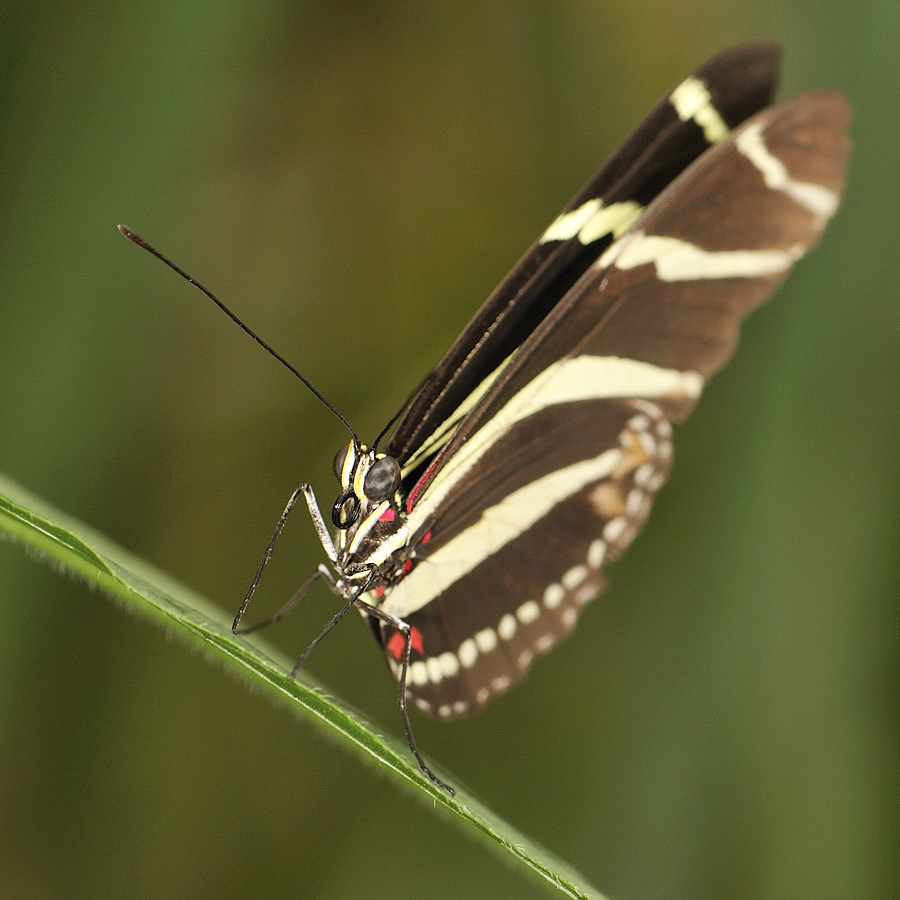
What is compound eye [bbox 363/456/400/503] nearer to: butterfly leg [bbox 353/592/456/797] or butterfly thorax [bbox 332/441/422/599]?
butterfly thorax [bbox 332/441/422/599]

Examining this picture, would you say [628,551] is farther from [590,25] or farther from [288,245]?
[590,25]

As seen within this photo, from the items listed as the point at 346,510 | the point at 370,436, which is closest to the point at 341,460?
the point at 346,510

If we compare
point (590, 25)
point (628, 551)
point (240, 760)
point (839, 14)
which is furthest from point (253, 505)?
point (839, 14)

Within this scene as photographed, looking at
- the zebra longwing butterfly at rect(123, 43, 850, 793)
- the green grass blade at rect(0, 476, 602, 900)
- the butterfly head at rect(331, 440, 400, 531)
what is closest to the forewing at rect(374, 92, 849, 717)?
the zebra longwing butterfly at rect(123, 43, 850, 793)

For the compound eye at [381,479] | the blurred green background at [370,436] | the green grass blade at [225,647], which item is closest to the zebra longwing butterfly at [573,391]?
the compound eye at [381,479]

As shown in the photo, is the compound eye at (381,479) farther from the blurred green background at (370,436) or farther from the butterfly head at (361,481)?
the blurred green background at (370,436)

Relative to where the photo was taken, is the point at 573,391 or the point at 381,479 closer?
the point at 381,479

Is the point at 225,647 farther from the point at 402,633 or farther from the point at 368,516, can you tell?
the point at 402,633
